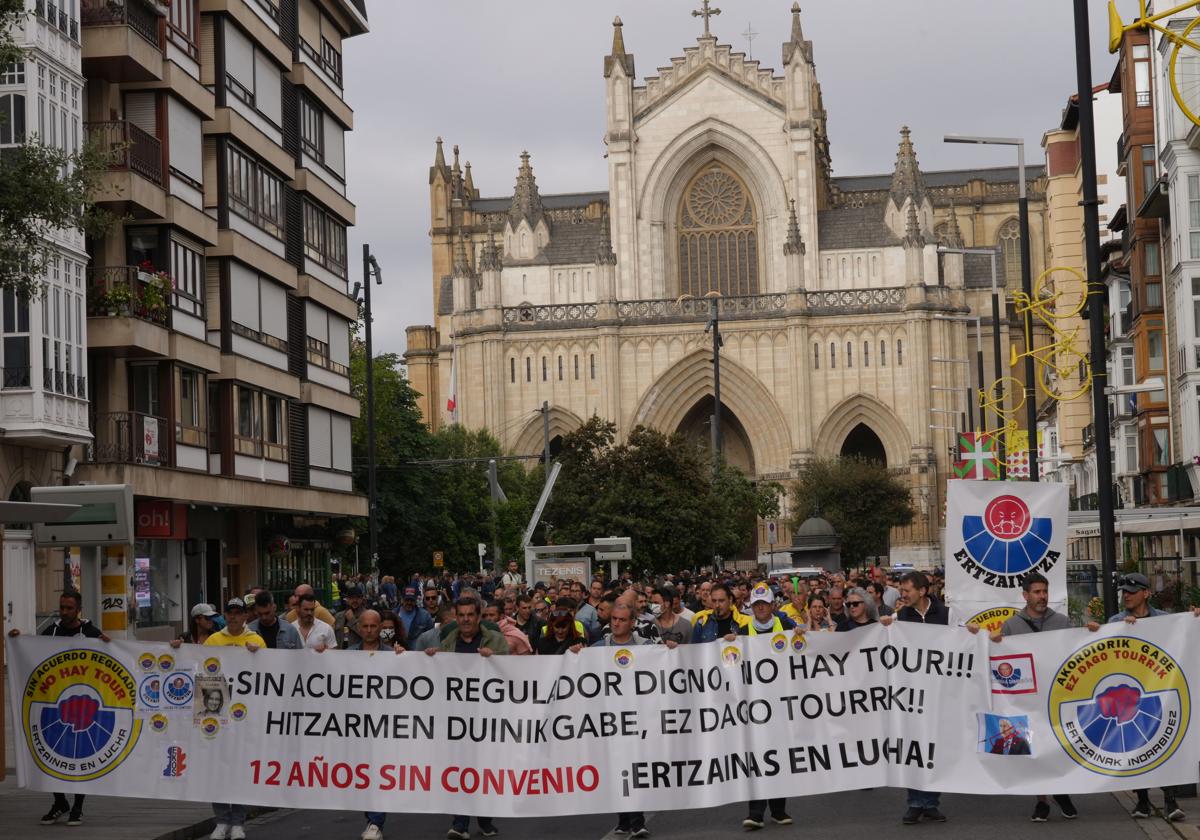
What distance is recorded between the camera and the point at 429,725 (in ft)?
41.9

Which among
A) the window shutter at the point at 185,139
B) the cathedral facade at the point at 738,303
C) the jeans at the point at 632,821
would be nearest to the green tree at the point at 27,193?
the jeans at the point at 632,821

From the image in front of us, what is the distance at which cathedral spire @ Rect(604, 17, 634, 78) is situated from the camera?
93938mm

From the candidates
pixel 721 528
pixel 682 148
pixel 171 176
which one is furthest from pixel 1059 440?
pixel 171 176

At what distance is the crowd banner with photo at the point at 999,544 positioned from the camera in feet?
50.3

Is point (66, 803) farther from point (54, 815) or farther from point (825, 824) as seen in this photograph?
point (825, 824)

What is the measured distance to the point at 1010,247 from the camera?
104 m

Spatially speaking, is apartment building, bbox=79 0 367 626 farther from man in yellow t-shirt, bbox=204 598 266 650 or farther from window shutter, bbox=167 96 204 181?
man in yellow t-shirt, bbox=204 598 266 650

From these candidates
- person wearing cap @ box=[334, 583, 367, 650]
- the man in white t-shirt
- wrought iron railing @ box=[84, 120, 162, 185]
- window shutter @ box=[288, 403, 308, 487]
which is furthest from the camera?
window shutter @ box=[288, 403, 308, 487]

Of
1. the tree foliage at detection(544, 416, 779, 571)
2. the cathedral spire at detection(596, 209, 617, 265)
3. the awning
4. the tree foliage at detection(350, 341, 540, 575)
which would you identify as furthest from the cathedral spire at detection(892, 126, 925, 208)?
the awning

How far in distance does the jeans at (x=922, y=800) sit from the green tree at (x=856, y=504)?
230ft

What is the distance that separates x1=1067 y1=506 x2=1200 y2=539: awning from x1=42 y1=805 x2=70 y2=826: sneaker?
1856 cm

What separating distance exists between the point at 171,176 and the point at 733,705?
69.9ft

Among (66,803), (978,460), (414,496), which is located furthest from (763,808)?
(414,496)

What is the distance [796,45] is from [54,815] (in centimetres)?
Result: 8294
